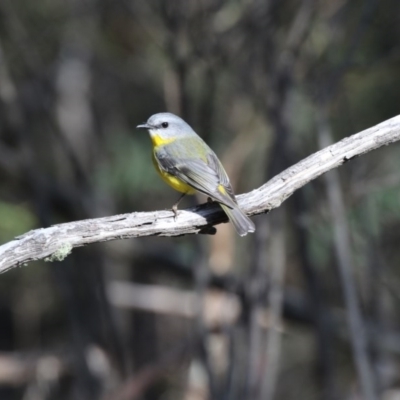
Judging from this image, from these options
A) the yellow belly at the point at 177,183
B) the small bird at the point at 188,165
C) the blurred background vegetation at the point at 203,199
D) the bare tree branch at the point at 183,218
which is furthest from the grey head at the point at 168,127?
the bare tree branch at the point at 183,218

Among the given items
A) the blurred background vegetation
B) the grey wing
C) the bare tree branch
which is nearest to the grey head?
the grey wing

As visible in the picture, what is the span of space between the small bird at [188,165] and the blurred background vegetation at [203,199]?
732 mm

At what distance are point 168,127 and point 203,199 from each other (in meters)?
1.15

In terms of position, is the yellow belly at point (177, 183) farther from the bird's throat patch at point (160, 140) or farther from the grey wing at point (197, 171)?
the bird's throat patch at point (160, 140)

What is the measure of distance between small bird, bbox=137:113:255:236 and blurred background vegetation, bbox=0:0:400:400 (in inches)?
28.8

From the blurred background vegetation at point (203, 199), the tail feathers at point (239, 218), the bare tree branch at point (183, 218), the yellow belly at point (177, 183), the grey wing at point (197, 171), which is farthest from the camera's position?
the blurred background vegetation at point (203, 199)

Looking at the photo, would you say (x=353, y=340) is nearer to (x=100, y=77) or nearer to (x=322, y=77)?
(x=322, y=77)

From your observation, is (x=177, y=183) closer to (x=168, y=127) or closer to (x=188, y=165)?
(x=188, y=165)

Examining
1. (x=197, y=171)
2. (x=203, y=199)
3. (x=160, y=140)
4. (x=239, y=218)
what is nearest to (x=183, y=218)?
(x=239, y=218)

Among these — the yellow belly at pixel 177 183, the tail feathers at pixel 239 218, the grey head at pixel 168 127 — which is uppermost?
the grey head at pixel 168 127

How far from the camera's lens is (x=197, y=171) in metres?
4.70

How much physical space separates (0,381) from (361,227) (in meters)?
3.78

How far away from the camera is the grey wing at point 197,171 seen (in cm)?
446

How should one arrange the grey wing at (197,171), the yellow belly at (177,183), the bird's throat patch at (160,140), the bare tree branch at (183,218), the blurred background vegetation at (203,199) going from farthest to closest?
the blurred background vegetation at (203,199) < the bird's throat patch at (160,140) < the yellow belly at (177,183) < the grey wing at (197,171) < the bare tree branch at (183,218)
